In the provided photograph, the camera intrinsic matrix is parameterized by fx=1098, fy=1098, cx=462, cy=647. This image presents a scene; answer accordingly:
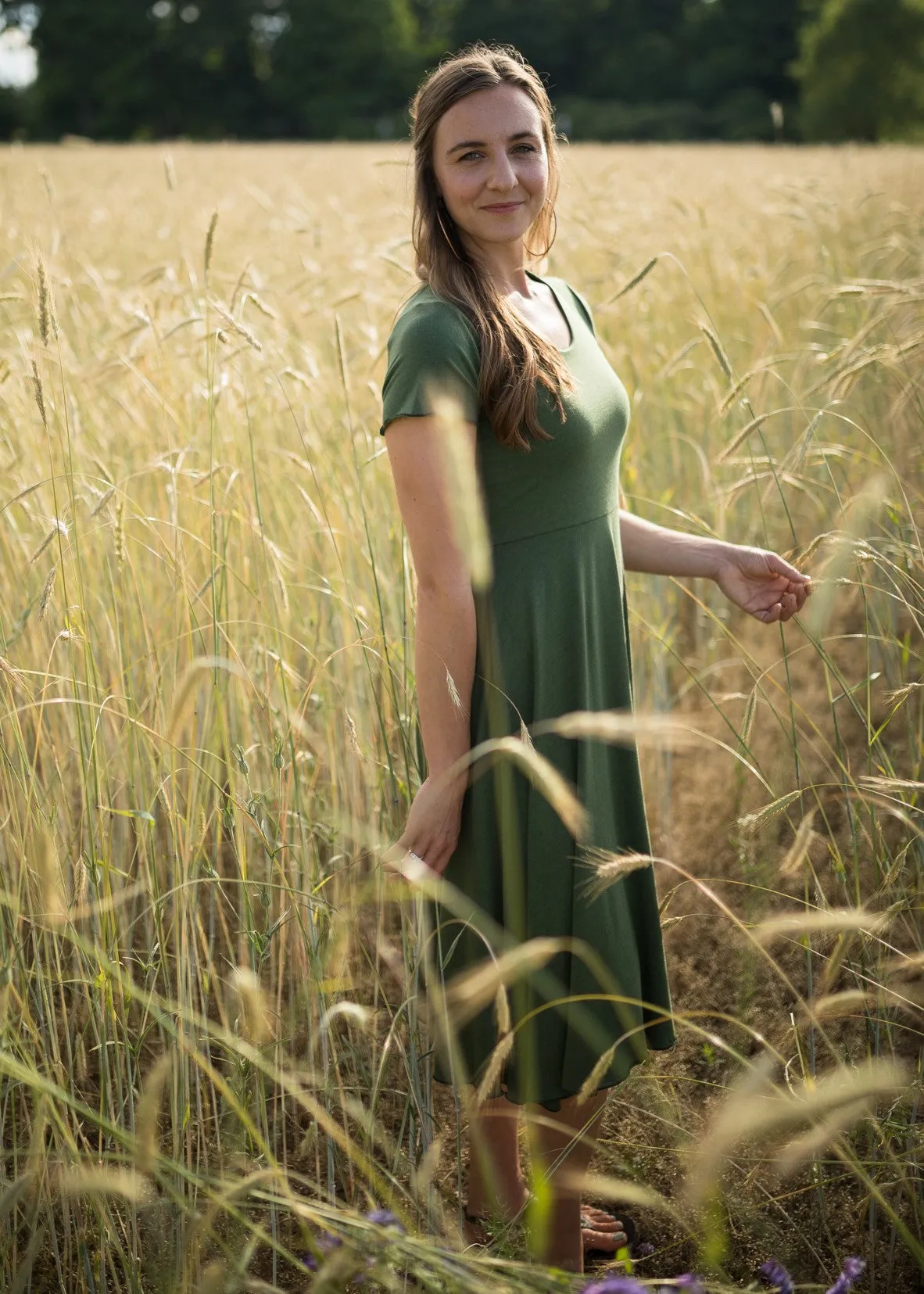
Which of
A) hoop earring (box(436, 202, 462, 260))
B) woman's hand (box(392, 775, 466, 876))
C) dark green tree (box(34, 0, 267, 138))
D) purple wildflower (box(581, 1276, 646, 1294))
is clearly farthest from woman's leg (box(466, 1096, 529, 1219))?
dark green tree (box(34, 0, 267, 138))

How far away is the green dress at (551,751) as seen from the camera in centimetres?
132

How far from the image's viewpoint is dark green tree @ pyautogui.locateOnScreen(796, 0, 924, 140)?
2797cm

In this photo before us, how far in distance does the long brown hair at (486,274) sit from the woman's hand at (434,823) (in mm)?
412

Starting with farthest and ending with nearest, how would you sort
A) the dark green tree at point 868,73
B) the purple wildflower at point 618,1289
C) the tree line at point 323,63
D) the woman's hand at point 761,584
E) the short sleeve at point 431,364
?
the tree line at point 323,63 → the dark green tree at point 868,73 → the woman's hand at point 761,584 → the short sleeve at point 431,364 → the purple wildflower at point 618,1289

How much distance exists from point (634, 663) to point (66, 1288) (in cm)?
158

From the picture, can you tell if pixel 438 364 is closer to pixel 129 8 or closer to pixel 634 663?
pixel 634 663

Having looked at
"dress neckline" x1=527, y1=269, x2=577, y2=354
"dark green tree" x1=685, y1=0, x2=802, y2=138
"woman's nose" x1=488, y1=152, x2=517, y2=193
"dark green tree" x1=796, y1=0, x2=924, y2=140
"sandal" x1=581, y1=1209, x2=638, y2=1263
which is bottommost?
"sandal" x1=581, y1=1209, x2=638, y2=1263

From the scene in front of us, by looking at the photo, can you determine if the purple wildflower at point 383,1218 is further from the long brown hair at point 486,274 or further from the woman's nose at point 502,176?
the woman's nose at point 502,176

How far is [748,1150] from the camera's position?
1555 millimetres

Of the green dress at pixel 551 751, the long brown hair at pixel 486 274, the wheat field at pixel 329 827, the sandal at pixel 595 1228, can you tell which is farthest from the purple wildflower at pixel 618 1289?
the long brown hair at pixel 486 274

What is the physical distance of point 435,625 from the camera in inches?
50.5

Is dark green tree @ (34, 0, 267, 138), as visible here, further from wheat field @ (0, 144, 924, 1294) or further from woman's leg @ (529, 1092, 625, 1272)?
woman's leg @ (529, 1092, 625, 1272)

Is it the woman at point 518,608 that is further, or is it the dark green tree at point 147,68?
the dark green tree at point 147,68

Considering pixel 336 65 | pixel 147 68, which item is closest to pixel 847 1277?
pixel 336 65
